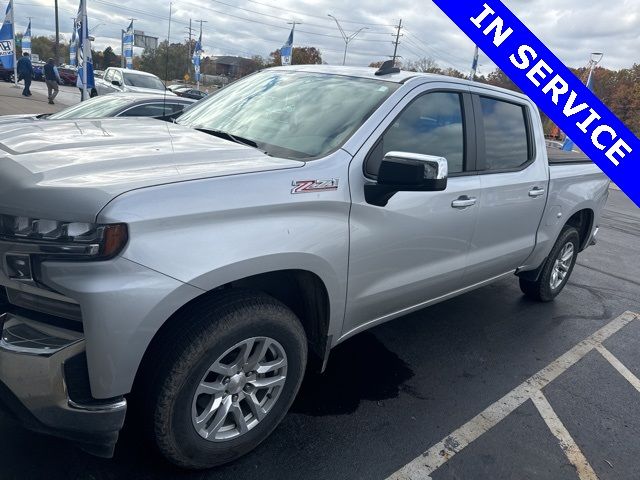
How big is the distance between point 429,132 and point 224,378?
190cm

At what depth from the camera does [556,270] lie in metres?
5.15

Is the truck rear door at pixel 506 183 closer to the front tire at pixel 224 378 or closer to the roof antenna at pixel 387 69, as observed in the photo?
the roof antenna at pixel 387 69

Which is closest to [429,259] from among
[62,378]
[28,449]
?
[62,378]

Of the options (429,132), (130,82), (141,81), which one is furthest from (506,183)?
(141,81)

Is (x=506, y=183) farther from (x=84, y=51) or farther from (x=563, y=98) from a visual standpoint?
(x=84, y=51)

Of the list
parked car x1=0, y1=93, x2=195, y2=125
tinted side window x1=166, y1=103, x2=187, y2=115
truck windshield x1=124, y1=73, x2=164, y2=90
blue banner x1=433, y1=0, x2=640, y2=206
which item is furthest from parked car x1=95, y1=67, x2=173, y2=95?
blue banner x1=433, y1=0, x2=640, y2=206

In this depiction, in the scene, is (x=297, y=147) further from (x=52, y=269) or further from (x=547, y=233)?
(x=547, y=233)

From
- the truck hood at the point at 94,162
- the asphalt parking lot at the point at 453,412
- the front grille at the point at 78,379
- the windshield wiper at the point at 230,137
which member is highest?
the windshield wiper at the point at 230,137

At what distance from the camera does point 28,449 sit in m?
2.47

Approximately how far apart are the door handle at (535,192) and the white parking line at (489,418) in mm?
1287

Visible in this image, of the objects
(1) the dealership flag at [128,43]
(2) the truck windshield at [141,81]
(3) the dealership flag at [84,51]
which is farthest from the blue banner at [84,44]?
(1) the dealership flag at [128,43]

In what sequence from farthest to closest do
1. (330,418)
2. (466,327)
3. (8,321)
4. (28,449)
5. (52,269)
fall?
(466,327) < (330,418) < (28,449) < (8,321) < (52,269)

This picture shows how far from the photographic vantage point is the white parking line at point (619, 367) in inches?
153

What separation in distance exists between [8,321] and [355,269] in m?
1.55
